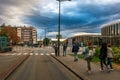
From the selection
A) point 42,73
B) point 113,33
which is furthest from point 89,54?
point 113,33

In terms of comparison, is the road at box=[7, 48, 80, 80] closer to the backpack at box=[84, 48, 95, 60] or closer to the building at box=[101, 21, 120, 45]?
the backpack at box=[84, 48, 95, 60]

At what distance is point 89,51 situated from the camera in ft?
60.1

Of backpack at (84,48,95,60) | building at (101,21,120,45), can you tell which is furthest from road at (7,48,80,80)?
building at (101,21,120,45)

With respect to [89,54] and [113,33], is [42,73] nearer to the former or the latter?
[89,54]

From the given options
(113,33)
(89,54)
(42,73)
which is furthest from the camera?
(113,33)

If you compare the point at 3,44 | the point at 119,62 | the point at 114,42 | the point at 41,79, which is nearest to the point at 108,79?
the point at 41,79

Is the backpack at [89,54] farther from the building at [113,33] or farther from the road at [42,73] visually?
the building at [113,33]

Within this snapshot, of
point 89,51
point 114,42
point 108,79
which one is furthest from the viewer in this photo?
point 114,42

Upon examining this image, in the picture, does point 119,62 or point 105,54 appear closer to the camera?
point 105,54

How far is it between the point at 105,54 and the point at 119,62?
7.84 meters

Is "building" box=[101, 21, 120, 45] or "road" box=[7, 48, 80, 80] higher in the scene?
"building" box=[101, 21, 120, 45]

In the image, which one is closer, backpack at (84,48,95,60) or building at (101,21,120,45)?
backpack at (84,48,95,60)

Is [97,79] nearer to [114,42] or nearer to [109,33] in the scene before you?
[114,42]

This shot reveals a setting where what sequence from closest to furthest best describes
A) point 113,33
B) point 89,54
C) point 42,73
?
point 89,54
point 42,73
point 113,33
